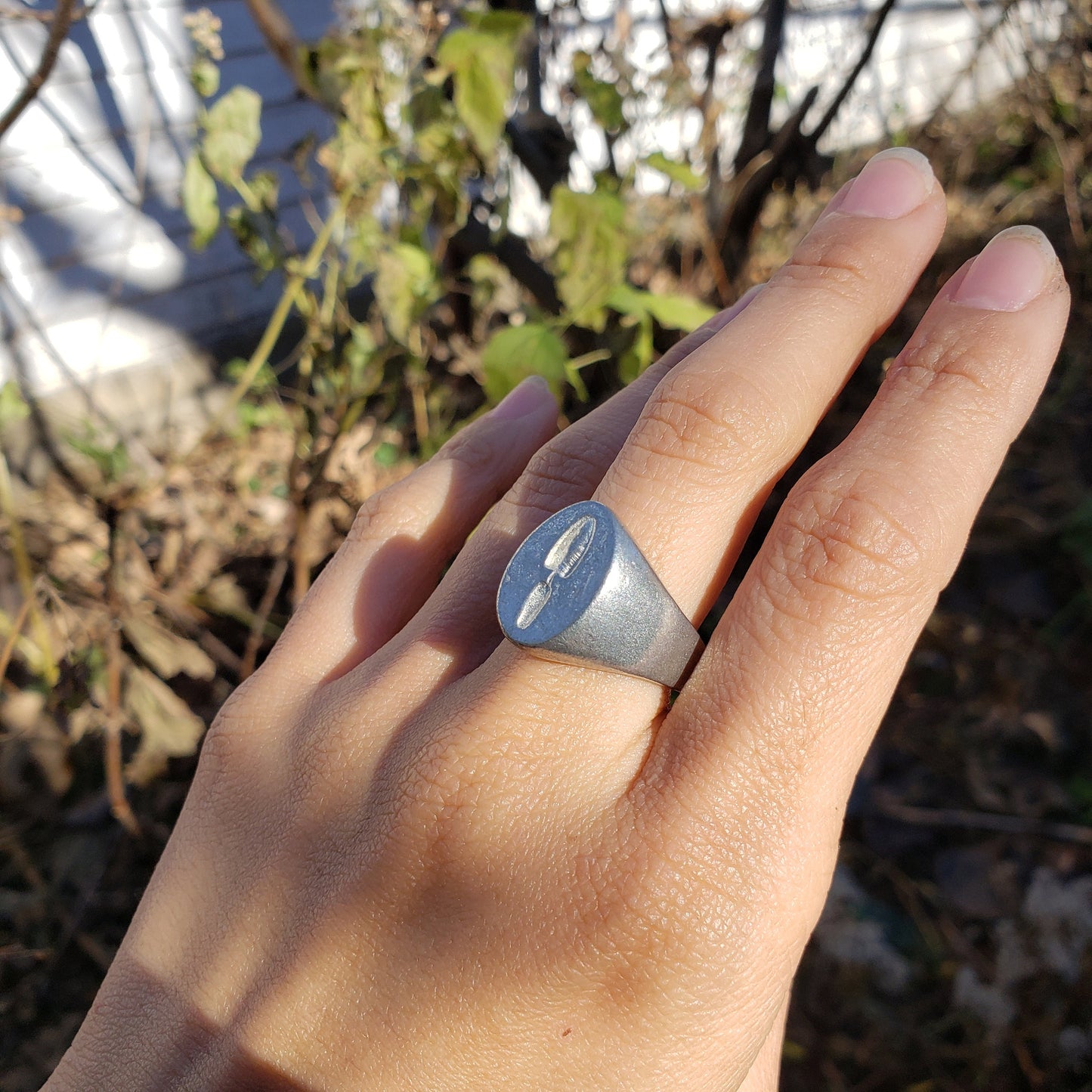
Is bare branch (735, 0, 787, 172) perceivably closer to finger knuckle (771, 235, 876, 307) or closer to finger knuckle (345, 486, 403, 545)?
finger knuckle (771, 235, 876, 307)

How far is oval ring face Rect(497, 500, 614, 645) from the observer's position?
868 mm

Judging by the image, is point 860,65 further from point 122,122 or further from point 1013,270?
point 122,122

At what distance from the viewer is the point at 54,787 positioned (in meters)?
2.07

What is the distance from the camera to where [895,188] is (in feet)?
3.58

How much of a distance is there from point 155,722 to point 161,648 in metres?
0.17

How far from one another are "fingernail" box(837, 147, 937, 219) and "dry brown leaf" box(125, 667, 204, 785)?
66.4 inches

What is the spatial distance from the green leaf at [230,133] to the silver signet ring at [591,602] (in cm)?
119

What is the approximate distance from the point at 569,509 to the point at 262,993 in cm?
68

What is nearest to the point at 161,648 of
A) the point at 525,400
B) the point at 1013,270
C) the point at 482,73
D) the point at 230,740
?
the point at 230,740

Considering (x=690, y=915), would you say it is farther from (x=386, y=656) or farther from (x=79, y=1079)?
(x=79, y=1079)

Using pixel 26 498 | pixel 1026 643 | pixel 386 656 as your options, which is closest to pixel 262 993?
pixel 386 656

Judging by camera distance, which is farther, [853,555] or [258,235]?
[258,235]

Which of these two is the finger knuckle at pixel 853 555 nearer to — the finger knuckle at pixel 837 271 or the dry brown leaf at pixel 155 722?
the finger knuckle at pixel 837 271

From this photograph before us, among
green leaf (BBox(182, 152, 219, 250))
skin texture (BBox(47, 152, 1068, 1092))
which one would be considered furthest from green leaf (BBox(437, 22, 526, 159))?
skin texture (BBox(47, 152, 1068, 1092))
